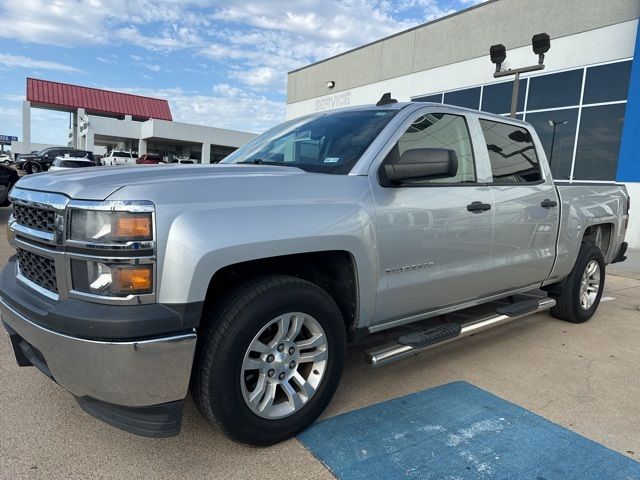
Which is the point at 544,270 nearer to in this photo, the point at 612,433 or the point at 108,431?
the point at 612,433

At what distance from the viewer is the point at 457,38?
16.0m

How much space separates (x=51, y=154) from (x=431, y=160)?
118ft

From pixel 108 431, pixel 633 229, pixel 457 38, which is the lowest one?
pixel 108 431

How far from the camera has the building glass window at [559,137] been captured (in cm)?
1274

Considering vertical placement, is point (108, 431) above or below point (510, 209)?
below

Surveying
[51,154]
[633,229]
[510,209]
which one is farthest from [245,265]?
[51,154]

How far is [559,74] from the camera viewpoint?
42.8ft

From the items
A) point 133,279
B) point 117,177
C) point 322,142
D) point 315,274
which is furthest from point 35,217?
point 322,142

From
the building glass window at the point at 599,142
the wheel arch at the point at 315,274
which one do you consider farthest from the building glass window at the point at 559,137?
the wheel arch at the point at 315,274

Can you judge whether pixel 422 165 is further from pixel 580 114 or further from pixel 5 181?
pixel 5 181

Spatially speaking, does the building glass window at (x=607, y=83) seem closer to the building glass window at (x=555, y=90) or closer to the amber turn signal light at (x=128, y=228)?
the building glass window at (x=555, y=90)

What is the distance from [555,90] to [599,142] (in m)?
1.97

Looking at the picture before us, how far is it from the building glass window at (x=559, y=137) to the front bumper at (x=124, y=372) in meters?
13.0

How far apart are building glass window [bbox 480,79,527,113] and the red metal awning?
161 feet
